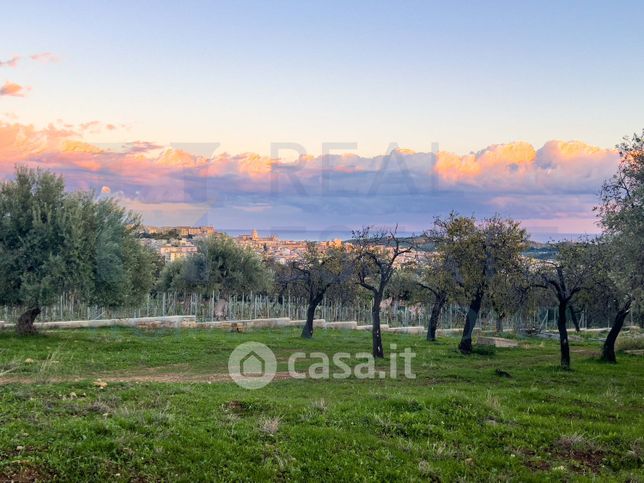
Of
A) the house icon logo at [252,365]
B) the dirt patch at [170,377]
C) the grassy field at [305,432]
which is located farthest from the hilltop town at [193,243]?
the grassy field at [305,432]

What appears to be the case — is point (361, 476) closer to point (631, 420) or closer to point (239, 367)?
point (631, 420)

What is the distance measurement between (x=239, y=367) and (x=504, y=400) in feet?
31.7

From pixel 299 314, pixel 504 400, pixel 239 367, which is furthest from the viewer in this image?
pixel 299 314

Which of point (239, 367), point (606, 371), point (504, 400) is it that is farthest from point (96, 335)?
point (606, 371)

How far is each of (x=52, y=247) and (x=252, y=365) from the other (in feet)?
35.6

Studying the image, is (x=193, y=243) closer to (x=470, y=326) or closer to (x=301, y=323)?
(x=301, y=323)

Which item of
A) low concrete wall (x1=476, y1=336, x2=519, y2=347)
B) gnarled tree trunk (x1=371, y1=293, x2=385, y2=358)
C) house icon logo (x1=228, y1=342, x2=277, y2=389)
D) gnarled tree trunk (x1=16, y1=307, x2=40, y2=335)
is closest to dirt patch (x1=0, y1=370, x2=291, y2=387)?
house icon logo (x1=228, y1=342, x2=277, y2=389)

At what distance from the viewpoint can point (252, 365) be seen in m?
20.1

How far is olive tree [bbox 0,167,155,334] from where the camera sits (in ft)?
76.5

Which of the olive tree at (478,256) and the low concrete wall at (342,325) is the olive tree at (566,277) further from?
the low concrete wall at (342,325)

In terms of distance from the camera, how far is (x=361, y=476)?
781 cm

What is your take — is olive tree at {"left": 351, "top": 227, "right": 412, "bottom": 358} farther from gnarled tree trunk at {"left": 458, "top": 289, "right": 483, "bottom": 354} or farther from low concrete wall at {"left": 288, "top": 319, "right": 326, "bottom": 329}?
low concrete wall at {"left": 288, "top": 319, "right": 326, "bottom": 329}

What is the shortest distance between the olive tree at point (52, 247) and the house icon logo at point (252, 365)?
6.97 metres

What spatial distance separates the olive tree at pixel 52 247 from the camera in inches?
918
